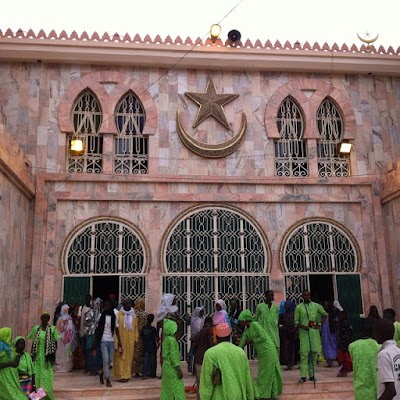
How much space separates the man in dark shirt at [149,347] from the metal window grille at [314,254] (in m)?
3.86

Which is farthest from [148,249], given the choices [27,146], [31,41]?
[31,41]

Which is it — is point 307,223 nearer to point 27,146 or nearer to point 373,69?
point 373,69

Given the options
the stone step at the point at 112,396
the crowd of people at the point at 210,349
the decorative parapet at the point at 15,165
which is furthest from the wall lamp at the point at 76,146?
the stone step at the point at 112,396

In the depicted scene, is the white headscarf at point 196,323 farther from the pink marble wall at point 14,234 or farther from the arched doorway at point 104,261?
the pink marble wall at point 14,234

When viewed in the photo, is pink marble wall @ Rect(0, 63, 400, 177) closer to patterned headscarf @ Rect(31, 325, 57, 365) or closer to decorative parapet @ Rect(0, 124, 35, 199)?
decorative parapet @ Rect(0, 124, 35, 199)

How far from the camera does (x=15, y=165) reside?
962 cm

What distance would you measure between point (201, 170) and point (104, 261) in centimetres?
301

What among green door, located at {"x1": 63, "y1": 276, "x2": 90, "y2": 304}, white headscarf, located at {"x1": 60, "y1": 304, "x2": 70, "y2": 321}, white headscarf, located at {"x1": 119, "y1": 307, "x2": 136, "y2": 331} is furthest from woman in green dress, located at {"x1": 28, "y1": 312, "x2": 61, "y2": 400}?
green door, located at {"x1": 63, "y1": 276, "x2": 90, "y2": 304}

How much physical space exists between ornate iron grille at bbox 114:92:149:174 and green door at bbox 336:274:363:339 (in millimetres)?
5168

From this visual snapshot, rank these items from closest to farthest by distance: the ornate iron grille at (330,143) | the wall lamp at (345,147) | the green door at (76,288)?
the green door at (76,288)
the wall lamp at (345,147)
the ornate iron grille at (330,143)

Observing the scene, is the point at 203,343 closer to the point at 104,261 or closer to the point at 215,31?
the point at 104,261

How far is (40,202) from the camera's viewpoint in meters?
11.1

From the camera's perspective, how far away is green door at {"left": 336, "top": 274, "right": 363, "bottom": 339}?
1127 centimetres

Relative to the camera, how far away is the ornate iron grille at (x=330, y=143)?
1215cm
